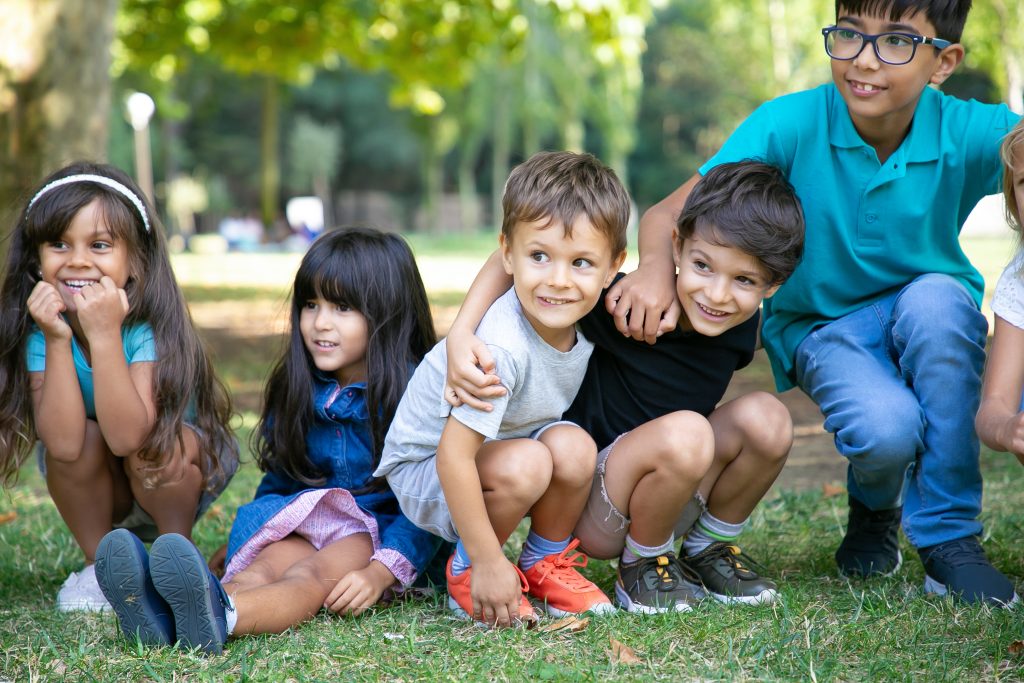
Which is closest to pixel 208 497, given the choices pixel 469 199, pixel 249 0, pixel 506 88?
pixel 249 0

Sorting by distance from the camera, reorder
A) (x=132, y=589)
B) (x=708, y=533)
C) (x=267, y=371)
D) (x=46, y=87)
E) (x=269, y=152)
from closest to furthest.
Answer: (x=132, y=589)
(x=708, y=533)
(x=46, y=87)
(x=267, y=371)
(x=269, y=152)

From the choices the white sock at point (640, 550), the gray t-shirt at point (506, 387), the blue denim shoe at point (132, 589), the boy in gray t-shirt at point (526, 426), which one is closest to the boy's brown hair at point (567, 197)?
the boy in gray t-shirt at point (526, 426)

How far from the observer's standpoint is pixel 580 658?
231 centimetres

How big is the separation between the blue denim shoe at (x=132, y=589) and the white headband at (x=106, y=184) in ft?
3.35

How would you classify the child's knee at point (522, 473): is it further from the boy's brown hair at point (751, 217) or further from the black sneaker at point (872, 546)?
the black sneaker at point (872, 546)

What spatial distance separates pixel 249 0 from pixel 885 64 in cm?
882

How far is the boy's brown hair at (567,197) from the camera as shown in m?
2.48

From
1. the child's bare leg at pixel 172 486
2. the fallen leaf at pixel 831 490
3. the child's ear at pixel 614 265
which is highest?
the child's ear at pixel 614 265

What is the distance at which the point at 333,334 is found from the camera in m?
2.97

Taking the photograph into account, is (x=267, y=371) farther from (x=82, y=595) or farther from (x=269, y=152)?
(x=269, y=152)

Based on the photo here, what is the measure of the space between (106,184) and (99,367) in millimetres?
540

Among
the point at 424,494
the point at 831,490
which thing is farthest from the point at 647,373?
the point at 831,490

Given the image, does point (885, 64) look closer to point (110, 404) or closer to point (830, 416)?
point (830, 416)

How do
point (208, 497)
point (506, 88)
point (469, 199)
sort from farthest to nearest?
point (469, 199) < point (506, 88) < point (208, 497)
